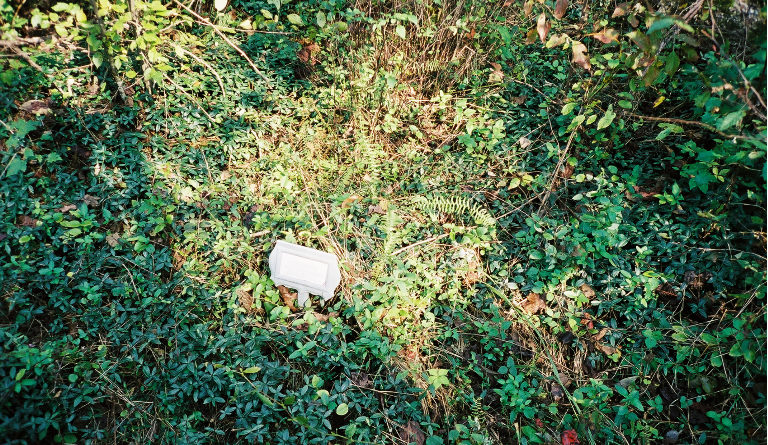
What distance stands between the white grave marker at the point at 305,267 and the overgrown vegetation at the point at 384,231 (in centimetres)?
19

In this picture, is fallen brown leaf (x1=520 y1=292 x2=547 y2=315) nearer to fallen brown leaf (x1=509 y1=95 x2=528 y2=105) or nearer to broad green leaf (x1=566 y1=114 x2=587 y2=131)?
broad green leaf (x1=566 y1=114 x2=587 y2=131)

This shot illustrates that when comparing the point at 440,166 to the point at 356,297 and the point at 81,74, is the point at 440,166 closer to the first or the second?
the point at 356,297

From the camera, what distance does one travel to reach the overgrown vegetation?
256 centimetres

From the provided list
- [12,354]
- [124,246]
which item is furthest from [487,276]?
[12,354]

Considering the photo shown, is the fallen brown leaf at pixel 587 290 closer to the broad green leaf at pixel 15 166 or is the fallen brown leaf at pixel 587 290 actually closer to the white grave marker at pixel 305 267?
the white grave marker at pixel 305 267

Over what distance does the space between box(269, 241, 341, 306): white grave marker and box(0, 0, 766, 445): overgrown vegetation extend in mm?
186

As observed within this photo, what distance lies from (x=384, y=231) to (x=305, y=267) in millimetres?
657

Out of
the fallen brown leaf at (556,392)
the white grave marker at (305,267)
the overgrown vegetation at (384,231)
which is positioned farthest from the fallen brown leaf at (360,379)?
the fallen brown leaf at (556,392)

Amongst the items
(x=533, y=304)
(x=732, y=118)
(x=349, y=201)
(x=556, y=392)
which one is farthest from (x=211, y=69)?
(x=732, y=118)

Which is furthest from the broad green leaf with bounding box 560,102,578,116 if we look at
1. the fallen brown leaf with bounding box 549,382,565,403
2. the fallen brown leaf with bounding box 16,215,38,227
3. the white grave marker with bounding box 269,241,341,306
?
the fallen brown leaf with bounding box 16,215,38,227

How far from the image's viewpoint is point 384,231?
315cm

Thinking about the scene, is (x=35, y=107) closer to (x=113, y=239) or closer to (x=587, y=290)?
(x=113, y=239)

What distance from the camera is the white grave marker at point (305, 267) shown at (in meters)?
2.72

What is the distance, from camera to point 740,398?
8.71 feet
